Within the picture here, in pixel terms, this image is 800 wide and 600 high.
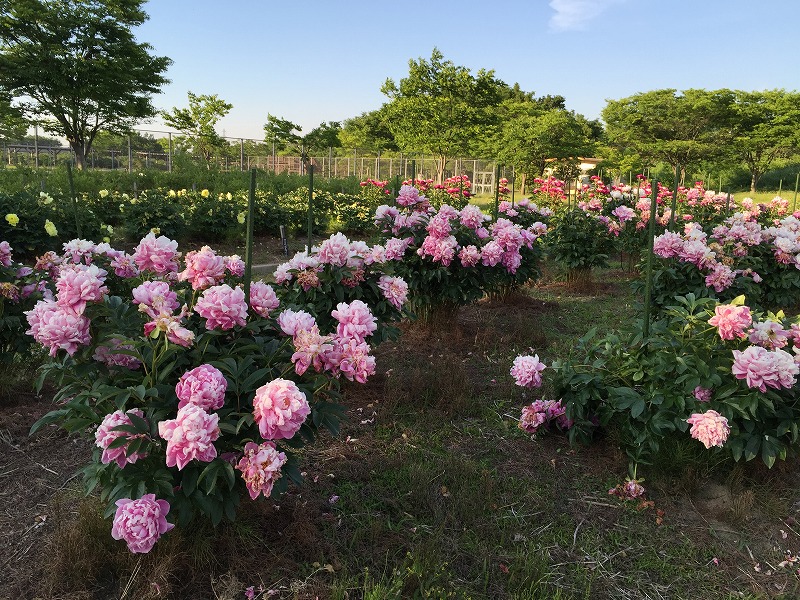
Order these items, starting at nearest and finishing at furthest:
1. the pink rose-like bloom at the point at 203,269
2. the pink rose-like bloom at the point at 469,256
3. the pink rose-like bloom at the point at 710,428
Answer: the pink rose-like bloom at the point at 203,269
the pink rose-like bloom at the point at 710,428
the pink rose-like bloom at the point at 469,256

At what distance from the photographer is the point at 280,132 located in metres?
29.7

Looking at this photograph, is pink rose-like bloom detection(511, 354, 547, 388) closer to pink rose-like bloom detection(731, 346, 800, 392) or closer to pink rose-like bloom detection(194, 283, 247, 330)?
pink rose-like bloom detection(731, 346, 800, 392)

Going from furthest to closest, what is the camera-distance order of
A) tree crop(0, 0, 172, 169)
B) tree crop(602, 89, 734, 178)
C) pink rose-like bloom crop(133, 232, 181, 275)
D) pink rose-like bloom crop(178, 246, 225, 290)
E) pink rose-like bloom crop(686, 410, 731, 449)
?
tree crop(602, 89, 734, 178) < tree crop(0, 0, 172, 169) < pink rose-like bloom crop(686, 410, 731, 449) < pink rose-like bloom crop(133, 232, 181, 275) < pink rose-like bloom crop(178, 246, 225, 290)

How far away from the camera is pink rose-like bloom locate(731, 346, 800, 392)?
6.49ft

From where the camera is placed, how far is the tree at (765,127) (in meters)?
25.6

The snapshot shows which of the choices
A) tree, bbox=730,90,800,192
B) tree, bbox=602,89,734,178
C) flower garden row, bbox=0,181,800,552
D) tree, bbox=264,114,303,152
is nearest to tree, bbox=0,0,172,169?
tree, bbox=264,114,303,152

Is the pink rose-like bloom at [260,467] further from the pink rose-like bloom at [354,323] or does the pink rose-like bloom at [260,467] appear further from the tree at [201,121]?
the tree at [201,121]

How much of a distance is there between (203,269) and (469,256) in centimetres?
252

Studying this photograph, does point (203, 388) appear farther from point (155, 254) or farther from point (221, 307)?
point (155, 254)

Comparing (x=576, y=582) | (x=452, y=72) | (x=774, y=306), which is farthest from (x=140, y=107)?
(x=576, y=582)

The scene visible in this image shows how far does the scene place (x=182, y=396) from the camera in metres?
1.44

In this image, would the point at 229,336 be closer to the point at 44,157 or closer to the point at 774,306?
the point at 774,306

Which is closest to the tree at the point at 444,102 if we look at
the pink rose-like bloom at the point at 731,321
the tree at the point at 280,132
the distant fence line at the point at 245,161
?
the distant fence line at the point at 245,161

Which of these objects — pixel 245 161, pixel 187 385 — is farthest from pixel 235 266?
pixel 245 161
